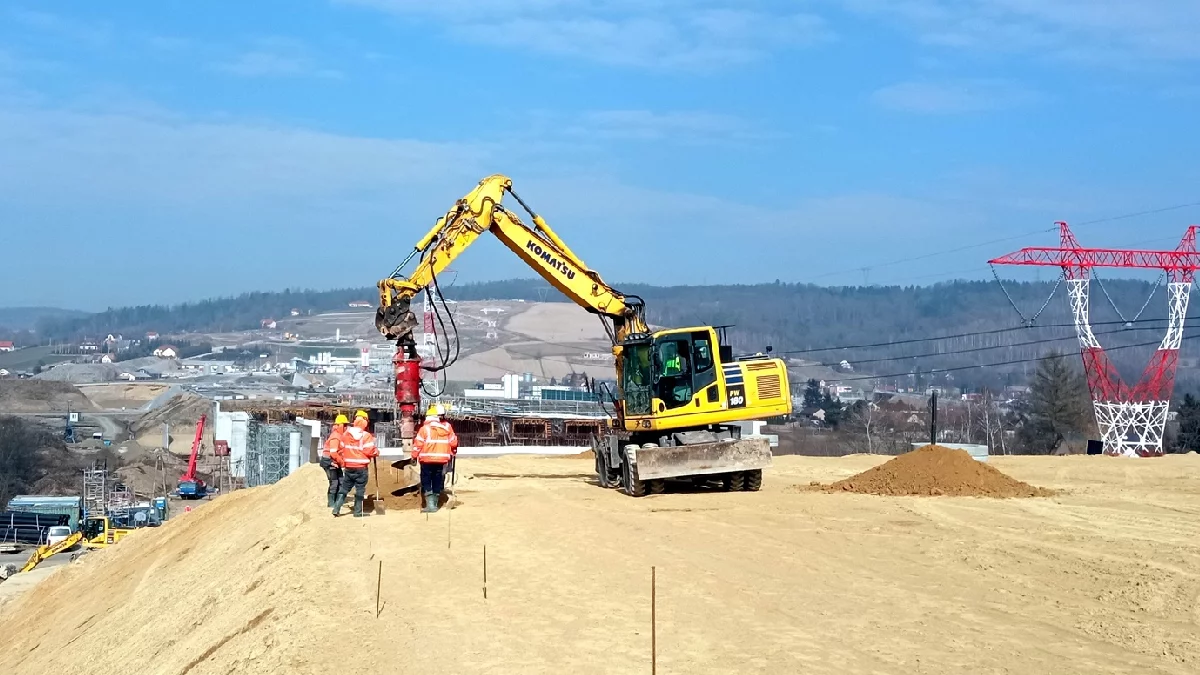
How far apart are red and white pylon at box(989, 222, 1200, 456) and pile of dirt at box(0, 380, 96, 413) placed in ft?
307

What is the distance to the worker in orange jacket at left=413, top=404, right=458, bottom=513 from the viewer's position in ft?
57.2

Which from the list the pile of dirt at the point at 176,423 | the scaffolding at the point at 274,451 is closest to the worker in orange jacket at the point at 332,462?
the scaffolding at the point at 274,451

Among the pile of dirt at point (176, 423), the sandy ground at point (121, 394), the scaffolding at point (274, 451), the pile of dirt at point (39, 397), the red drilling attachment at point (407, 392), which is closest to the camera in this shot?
the red drilling attachment at point (407, 392)

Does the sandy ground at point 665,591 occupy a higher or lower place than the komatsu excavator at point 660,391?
lower

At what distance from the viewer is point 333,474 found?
57.7ft

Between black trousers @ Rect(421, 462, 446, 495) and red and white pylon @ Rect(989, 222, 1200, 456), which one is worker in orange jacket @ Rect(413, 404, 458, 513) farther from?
red and white pylon @ Rect(989, 222, 1200, 456)

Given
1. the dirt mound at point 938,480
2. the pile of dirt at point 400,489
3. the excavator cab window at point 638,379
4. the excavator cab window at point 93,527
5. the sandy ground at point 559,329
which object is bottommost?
the excavator cab window at point 93,527

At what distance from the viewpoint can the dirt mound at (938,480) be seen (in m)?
21.9

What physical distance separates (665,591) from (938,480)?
12.2 meters

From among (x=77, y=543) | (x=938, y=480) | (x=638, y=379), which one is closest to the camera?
(x=638, y=379)

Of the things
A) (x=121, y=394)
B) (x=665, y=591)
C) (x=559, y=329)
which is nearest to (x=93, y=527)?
(x=665, y=591)

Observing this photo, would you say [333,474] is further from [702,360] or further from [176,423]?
[176,423]

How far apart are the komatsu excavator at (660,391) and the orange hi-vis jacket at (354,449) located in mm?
3593

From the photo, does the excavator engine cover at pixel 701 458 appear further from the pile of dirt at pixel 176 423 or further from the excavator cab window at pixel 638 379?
the pile of dirt at pixel 176 423
